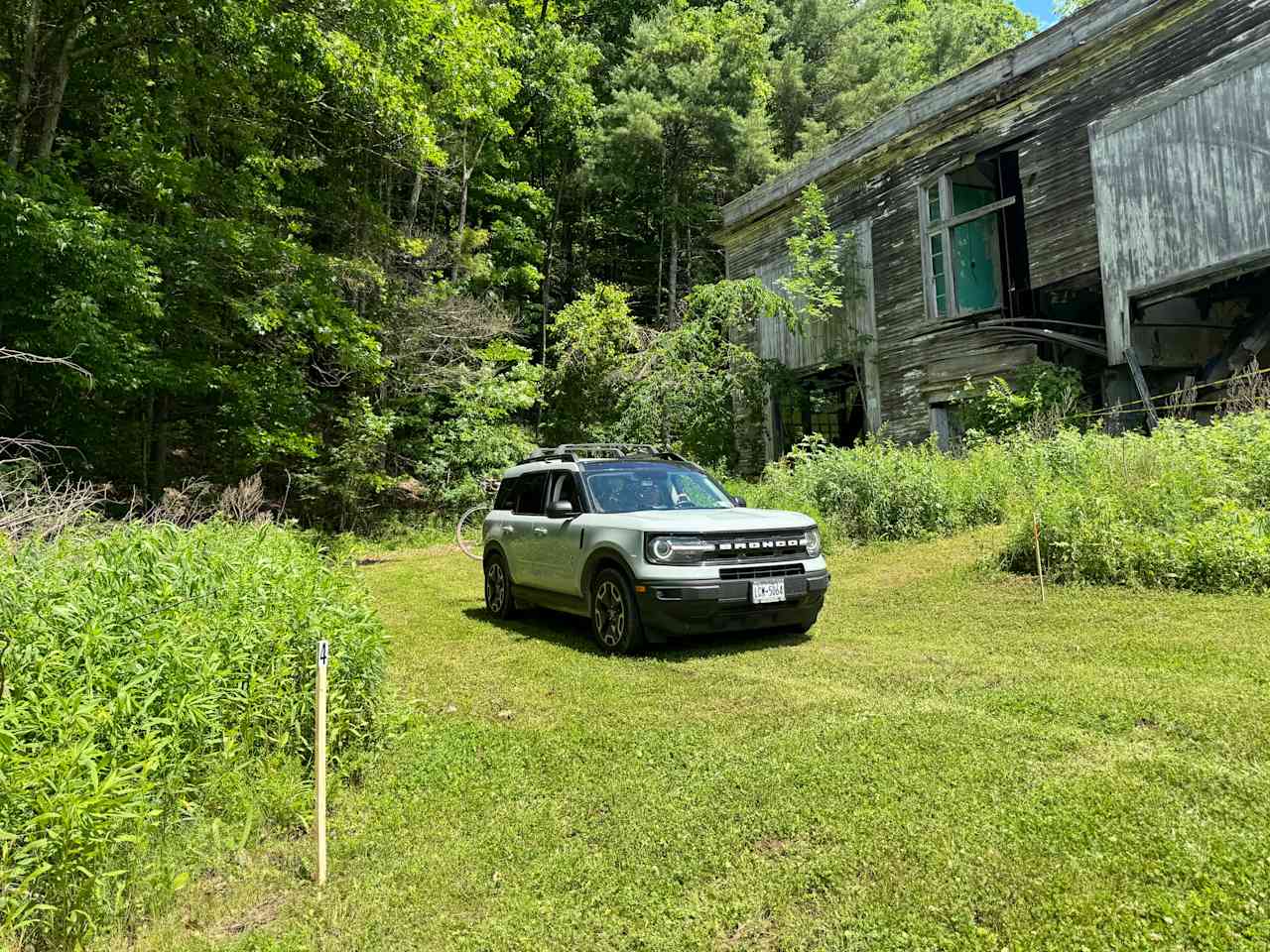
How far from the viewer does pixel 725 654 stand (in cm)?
655

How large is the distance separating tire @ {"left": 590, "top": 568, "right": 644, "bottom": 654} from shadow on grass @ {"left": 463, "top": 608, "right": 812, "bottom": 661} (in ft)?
0.39

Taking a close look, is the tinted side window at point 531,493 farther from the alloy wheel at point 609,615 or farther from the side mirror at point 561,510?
the alloy wheel at point 609,615

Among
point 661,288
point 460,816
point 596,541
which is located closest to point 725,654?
point 596,541

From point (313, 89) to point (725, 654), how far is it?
13209 mm

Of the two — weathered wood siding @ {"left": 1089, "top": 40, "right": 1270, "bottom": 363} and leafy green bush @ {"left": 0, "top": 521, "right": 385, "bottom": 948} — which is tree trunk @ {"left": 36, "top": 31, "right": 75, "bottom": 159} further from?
weathered wood siding @ {"left": 1089, "top": 40, "right": 1270, "bottom": 363}

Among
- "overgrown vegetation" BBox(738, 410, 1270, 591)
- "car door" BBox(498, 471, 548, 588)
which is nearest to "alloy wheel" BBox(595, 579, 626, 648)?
"car door" BBox(498, 471, 548, 588)

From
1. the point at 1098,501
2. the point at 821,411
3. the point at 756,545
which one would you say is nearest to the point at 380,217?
the point at 821,411

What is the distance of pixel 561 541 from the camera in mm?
7820

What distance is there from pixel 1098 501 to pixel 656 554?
494 centimetres

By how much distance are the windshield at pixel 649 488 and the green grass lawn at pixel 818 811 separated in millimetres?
2030

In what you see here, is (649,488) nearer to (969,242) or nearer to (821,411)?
(969,242)

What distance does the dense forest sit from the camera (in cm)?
1327

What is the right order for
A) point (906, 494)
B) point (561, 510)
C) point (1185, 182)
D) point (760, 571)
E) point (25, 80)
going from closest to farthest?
point (760, 571) → point (561, 510) → point (906, 494) → point (1185, 182) → point (25, 80)

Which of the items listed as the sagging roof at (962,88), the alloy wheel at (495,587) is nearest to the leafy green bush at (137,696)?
the alloy wheel at (495,587)
